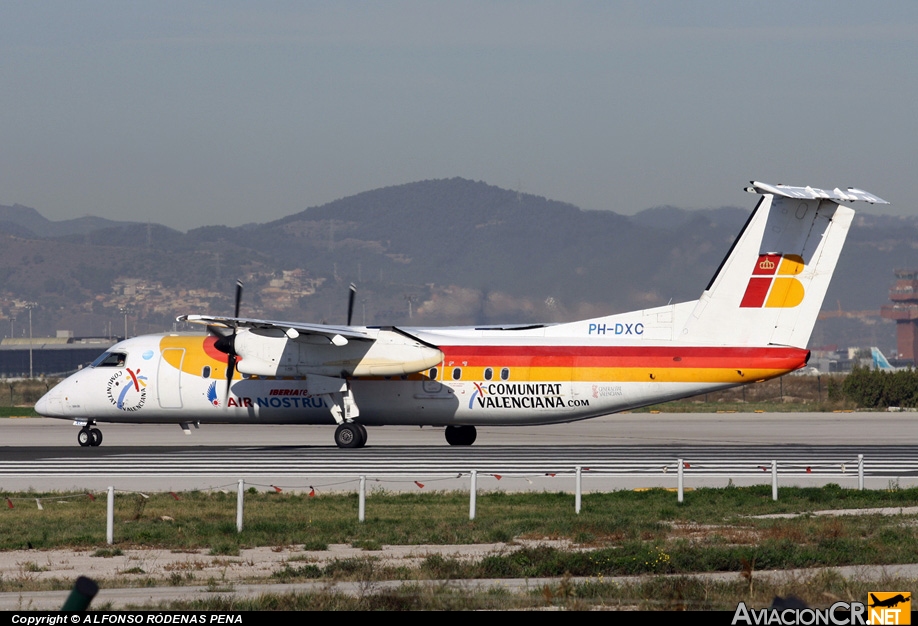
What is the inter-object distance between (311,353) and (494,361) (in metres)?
5.72

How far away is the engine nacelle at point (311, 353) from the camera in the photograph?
35219 mm

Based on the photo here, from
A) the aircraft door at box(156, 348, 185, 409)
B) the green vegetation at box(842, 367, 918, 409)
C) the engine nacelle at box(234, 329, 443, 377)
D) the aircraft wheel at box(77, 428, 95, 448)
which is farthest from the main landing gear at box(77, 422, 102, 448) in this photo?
the green vegetation at box(842, 367, 918, 409)

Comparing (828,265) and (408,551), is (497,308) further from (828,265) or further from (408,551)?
(408,551)

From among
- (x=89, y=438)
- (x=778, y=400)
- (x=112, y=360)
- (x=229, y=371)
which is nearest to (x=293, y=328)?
(x=229, y=371)

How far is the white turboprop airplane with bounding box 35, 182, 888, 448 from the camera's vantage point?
109 feet

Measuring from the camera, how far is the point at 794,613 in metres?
8.61

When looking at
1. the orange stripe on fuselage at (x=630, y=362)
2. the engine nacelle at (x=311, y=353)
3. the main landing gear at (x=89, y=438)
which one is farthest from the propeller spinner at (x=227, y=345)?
the orange stripe on fuselage at (x=630, y=362)

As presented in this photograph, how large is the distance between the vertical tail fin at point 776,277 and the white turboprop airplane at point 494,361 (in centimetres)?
3

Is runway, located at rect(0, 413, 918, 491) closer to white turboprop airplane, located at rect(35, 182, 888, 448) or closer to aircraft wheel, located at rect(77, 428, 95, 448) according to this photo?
aircraft wheel, located at rect(77, 428, 95, 448)

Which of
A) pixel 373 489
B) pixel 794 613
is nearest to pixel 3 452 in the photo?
pixel 373 489

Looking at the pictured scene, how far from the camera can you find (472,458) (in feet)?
103

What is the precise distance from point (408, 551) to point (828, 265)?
804 inches

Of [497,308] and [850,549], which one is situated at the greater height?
[497,308]

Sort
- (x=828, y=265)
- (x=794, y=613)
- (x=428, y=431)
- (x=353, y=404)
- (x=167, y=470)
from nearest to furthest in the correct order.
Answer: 1. (x=794, y=613)
2. (x=167, y=470)
3. (x=828, y=265)
4. (x=353, y=404)
5. (x=428, y=431)
